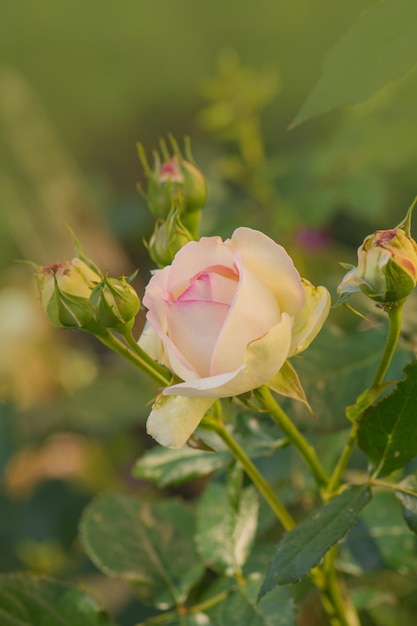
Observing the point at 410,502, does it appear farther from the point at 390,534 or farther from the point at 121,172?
the point at 121,172

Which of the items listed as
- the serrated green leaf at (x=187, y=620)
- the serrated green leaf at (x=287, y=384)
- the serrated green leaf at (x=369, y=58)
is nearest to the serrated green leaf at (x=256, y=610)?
the serrated green leaf at (x=187, y=620)

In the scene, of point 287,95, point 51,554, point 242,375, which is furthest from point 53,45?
point 242,375

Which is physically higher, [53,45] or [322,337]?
[53,45]

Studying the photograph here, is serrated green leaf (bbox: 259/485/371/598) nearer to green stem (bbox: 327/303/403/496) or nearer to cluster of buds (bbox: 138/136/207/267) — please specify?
green stem (bbox: 327/303/403/496)

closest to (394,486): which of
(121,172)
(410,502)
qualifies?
(410,502)

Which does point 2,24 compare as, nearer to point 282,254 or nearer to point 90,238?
point 90,238

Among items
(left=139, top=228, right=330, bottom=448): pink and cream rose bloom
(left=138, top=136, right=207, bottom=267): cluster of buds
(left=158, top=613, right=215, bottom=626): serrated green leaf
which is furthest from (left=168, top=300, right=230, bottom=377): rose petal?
(left=158, top=613, right=215, bottom=626): serrated green leaf
